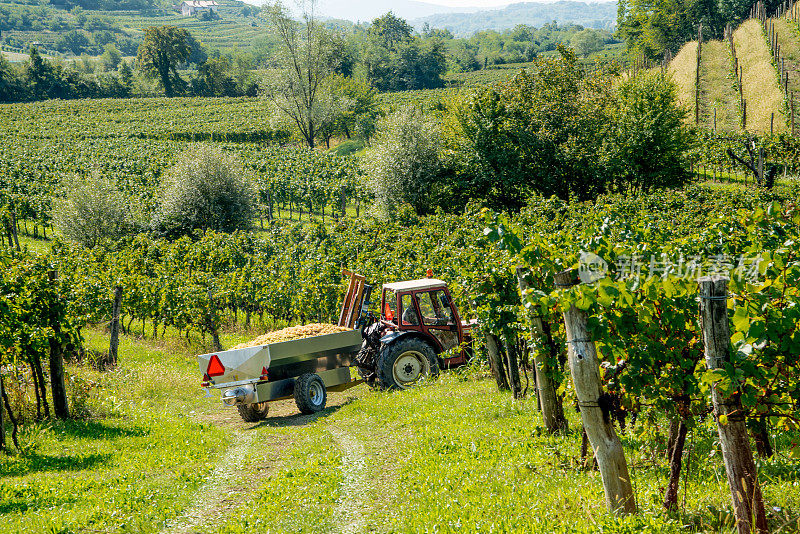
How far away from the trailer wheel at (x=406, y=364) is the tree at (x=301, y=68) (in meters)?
52.1

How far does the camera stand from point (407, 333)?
1241 centimetres

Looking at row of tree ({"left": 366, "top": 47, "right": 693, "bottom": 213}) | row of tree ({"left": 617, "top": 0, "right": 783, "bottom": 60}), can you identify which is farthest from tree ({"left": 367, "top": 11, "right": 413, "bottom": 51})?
row of tree ({"left": 366, "top": 47, "right": 693, "bottom": 213})

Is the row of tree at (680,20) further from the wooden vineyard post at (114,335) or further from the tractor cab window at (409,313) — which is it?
the wooden vineyard post at (114,335)

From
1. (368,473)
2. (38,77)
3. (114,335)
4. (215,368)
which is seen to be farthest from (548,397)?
(38,77)

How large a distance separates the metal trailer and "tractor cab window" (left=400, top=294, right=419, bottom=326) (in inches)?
48.2

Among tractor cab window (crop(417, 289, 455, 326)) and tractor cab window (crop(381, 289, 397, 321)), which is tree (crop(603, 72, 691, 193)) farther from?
tractor cab window (crop(381, 289, 397, 321))

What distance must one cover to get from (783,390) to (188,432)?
8386mm

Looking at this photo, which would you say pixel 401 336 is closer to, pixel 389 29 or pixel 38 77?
pixel 38 77

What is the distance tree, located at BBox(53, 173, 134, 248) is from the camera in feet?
101

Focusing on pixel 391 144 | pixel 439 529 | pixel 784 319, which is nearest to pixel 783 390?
pixel 784 319

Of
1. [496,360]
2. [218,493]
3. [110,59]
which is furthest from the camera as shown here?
[110,59]

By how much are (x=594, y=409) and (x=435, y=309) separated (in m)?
8.35

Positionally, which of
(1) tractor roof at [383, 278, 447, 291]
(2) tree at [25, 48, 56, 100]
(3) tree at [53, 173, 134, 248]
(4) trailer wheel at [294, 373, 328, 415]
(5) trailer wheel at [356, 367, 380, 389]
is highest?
(2) tree at [25, 48, 56, 100]

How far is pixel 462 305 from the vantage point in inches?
459
